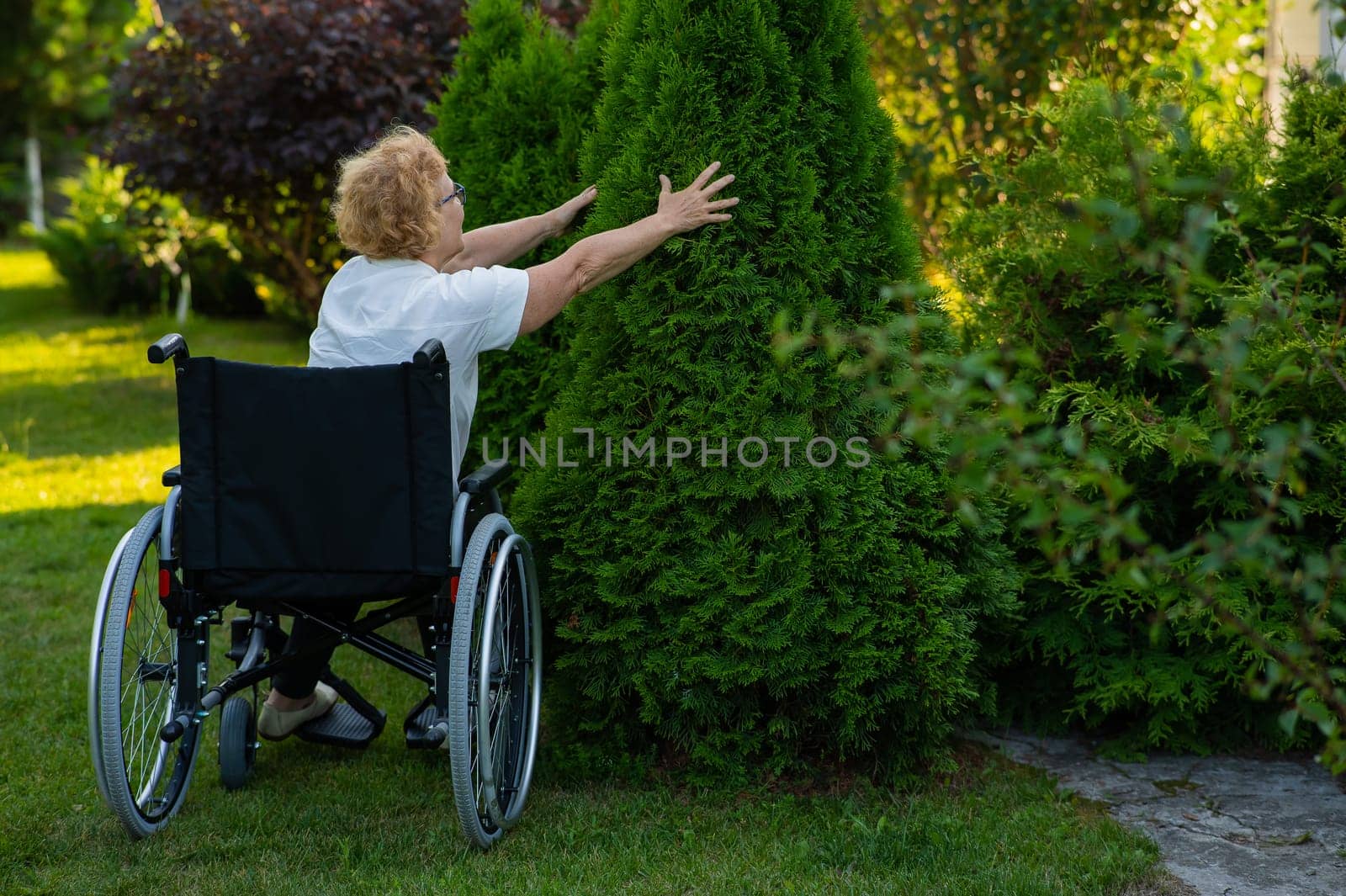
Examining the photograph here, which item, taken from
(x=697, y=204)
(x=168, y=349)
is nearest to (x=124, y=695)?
(x=168, y=349)

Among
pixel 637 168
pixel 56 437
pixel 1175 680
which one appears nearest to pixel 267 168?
pixel 56 437

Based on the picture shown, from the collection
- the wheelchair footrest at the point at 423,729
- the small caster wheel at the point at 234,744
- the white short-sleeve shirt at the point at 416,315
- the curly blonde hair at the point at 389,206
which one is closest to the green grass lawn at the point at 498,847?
the small caster wheel at the point at 234,744

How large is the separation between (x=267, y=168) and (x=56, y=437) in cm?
199

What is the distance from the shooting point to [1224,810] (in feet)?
9.57


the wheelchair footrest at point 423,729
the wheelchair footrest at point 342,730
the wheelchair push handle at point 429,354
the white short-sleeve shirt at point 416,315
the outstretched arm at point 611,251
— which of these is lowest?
the wheelchair footrest at point 342,730

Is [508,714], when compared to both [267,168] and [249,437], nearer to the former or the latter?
[249,437]

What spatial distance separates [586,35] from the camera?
3.77 m

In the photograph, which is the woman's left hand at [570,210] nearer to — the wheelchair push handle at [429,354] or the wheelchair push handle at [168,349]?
the wheelchair push handle at [429,354]

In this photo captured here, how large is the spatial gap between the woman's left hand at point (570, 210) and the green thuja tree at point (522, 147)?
38 cm

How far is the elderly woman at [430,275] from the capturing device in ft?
8.87

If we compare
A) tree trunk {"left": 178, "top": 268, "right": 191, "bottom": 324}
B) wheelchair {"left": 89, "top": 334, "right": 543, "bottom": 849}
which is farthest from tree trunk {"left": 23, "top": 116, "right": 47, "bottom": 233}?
wheelchair {"left": 89, "top": 334, "right": 543, "bottom": 849}

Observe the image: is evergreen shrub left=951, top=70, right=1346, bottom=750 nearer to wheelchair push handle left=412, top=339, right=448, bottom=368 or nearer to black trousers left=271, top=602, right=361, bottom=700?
wheelchair push handle left=412, top=339, right=448, bottom=368

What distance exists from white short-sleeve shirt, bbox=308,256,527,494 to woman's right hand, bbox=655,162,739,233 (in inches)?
14.2

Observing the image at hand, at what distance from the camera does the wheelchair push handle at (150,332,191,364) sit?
247cm
